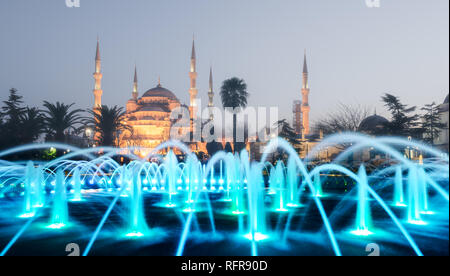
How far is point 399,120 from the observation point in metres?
29.6

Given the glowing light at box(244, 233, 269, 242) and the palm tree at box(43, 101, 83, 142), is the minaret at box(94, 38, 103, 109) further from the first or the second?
the glowing light at box(244, 233, 269, 242)

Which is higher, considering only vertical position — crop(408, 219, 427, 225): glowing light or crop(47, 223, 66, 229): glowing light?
crop(47, 223, 66, 229): glowing light

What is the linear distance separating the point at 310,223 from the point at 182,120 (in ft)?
186

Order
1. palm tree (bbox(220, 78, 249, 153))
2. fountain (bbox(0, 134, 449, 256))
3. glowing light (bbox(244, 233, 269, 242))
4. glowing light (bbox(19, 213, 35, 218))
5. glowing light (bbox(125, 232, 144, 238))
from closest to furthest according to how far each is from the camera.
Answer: fountain (bbox(0, 134, 449, 256)), glowing light (bbox(244, 233, 269, 242)), glowing light (bbox(125, 232, 144, 238)), glowing light (bbox(19, 213, 35, 218)), palm tree (bbox(220, 78, 249, 153))

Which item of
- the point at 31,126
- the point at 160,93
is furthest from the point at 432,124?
the point at 160,93

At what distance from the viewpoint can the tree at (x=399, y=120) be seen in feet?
97.1

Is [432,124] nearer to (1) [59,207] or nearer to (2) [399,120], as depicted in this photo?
(2) [399,120]

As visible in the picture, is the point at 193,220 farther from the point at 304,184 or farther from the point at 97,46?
the point at 97,46

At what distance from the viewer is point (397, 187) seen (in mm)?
14773

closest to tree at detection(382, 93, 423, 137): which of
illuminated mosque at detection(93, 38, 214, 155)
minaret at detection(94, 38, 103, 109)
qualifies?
illuminated mosque at detection(93, 38, 214, 155)

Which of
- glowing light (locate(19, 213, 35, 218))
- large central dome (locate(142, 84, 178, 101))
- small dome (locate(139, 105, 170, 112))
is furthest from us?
large central dome (locate(142, 84, 178, 101))

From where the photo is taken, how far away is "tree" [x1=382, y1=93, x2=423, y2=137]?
29.6m

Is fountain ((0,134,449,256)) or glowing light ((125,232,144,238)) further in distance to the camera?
glowing light ((125,232,144,238))

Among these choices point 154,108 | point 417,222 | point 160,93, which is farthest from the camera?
point 160,93
